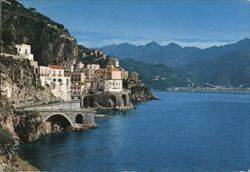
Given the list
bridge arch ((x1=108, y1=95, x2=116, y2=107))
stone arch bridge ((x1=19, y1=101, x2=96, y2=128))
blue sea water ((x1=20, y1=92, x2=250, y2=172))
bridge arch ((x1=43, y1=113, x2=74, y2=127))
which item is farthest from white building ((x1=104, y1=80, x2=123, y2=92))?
bridge arch ((x1=43, y1=113, x2=74, y2=127))

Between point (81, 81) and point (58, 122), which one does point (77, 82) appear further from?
point (58, 122)

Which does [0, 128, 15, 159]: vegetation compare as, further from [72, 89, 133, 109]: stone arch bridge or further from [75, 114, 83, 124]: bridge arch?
[72, 89, 133, 109]: stone arch bridge

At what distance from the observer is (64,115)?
241ft

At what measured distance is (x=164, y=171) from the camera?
4531 cm

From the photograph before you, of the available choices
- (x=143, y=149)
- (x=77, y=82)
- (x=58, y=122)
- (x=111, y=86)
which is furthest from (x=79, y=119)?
(x=111, y=86)

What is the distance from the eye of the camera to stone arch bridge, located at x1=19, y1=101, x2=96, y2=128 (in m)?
69.8

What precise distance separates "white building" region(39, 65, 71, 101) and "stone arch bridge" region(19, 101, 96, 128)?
46.5 ft

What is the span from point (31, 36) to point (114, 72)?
97.8 feet

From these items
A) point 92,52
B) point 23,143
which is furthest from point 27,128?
point 92,52

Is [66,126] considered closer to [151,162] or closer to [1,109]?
[1,109]

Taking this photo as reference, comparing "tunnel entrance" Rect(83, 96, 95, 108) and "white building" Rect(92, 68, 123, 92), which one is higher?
"white building" Rect(92, 68, 123, 92)

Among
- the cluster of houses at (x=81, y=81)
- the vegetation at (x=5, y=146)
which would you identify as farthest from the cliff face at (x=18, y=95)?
the vegetation at (x=5, y=146)

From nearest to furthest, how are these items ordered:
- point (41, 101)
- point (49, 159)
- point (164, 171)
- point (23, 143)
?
point (164, 171) → point (49, 159) → point (23, 143) → point (41, 101)

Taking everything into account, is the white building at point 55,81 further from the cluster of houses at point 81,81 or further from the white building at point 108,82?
the white building at point 108,82
